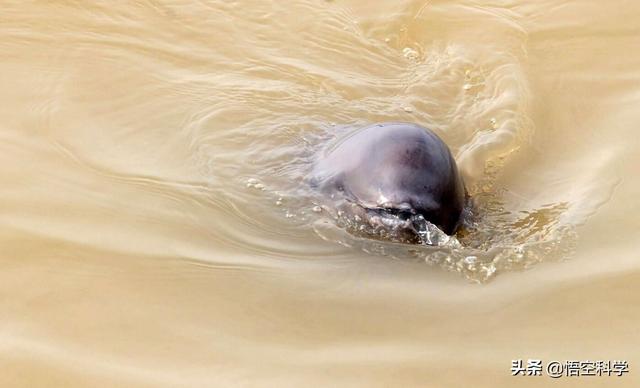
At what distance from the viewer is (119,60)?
5047 millimetres

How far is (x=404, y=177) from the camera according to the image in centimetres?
340

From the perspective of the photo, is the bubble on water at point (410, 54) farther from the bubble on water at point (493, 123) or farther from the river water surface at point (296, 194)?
the bubble on water at point (493, 123)

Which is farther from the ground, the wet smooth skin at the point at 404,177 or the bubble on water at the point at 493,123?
the bubble on water at the point at 493,123

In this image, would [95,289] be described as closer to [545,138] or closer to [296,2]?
[545,138]

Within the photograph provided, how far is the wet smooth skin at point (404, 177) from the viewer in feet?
11.1

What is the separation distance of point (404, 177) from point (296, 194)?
0.58 m

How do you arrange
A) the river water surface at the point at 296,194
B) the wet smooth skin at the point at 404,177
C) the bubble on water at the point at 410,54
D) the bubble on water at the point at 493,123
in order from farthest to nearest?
1. the bubble on water at the point at 410,54
2. the bubble on water at the point at 493,123
3. the wet smooth skin at the point at 404,177
4. the river water surface at the point at 296,194

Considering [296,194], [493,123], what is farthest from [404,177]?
[493,123]

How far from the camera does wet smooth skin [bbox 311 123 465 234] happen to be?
3381 millimetres

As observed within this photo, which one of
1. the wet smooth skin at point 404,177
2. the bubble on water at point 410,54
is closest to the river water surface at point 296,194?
the bubble on water at point 410,54

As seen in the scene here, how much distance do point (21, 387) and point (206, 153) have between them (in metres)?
1.92

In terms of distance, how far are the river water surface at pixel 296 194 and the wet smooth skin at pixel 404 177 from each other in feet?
0.44

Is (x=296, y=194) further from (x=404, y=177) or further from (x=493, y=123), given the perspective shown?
(x=493, y=123)

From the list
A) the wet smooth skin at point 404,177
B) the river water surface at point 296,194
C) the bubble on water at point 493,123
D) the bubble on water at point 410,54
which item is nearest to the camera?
the river water surface at point 296,194
